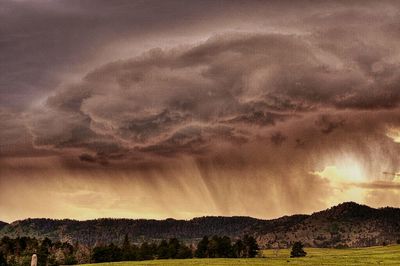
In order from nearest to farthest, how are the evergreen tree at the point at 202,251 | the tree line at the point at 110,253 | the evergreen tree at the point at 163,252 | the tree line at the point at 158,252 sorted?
the tree line at the point at 110,253, the tree line at the point at 158,252, the evergreen tree at the point at 163,252, the evergreen tree at the point at 202,251

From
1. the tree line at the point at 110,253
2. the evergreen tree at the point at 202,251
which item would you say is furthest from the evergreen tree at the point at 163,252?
the evergreen tree at the point at 202,251

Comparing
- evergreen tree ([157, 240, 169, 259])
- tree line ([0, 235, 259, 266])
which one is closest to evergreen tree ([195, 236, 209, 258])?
tree line ([0, 235, 259, 266])

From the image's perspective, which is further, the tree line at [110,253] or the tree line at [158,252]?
the tree line at [158,252]

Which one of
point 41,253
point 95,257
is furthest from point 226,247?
point 41,253

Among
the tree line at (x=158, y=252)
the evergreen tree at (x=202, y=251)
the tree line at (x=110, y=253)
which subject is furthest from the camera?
the evergreen tree at (x=202, y=251)

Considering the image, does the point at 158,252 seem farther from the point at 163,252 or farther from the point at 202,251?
the point at 202,251

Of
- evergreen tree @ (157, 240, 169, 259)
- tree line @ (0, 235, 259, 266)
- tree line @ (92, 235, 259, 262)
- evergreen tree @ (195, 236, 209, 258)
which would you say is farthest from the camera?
evergreen tree @ (195, 236, 209, 258)

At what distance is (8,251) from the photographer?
198 meters

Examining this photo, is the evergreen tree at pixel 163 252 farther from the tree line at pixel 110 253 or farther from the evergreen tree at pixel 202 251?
the evergreen tree at pixel 202 251

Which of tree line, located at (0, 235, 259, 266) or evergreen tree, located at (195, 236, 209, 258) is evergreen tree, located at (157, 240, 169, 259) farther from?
evergreen tree, located at (195, 236, 209, 258)

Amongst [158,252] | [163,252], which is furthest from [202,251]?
[158,252]

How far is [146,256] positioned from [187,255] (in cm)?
1487

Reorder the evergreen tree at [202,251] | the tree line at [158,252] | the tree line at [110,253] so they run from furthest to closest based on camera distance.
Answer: the evergreen tree at [202,251]
the tree line at [158,252]
the tree line at [110,253]

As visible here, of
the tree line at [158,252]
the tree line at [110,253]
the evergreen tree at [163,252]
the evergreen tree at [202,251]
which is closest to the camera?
the tree line at [110,253]
